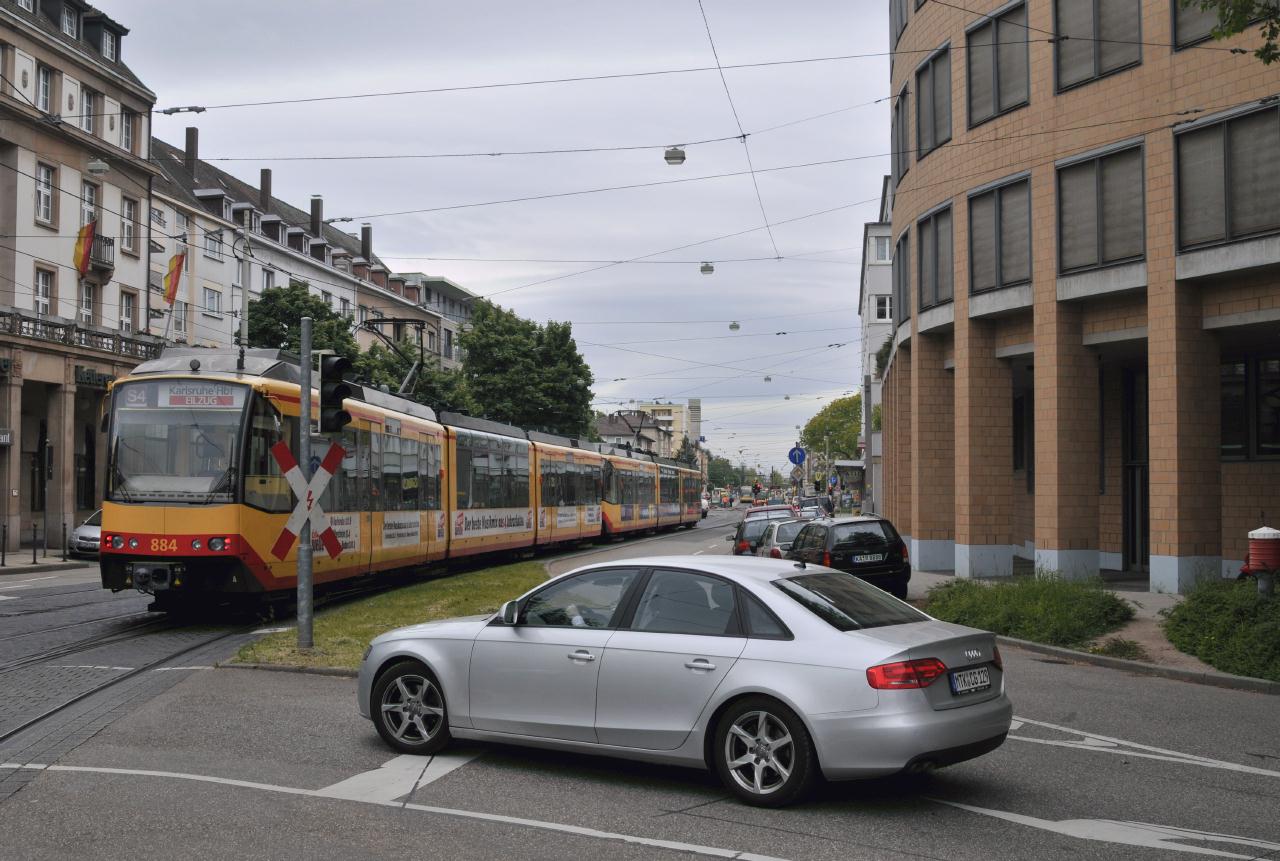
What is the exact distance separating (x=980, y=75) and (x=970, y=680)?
19.5m

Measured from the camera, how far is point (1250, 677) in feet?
38.8

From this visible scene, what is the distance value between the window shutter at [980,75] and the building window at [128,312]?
105 ft

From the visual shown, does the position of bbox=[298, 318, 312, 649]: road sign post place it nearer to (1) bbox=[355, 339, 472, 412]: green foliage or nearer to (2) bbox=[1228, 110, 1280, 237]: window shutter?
(2) bbox=[1228, 110, 1280, 237]: window shutter

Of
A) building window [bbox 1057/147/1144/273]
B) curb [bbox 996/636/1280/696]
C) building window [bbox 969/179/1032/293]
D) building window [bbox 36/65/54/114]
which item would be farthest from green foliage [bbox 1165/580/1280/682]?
building window [bbox 36/65/54/114]

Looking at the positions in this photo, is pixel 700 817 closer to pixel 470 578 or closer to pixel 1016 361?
pixel 470 578

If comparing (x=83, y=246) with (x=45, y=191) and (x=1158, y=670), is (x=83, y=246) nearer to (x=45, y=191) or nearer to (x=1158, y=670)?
(x=45, y=191)

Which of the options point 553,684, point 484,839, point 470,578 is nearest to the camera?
point 484,839

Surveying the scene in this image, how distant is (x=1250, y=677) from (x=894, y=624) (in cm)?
660

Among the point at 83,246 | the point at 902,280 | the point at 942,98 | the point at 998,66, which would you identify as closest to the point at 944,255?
the point at 942,98

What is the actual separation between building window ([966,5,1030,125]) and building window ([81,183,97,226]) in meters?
30.4

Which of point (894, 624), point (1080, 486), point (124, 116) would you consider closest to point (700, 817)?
point (894, 624)

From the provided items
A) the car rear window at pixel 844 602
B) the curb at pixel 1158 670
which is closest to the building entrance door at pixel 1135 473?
the curb at pixel 1158 670

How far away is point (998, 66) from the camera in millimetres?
23109

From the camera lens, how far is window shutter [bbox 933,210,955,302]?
82.4 feet
